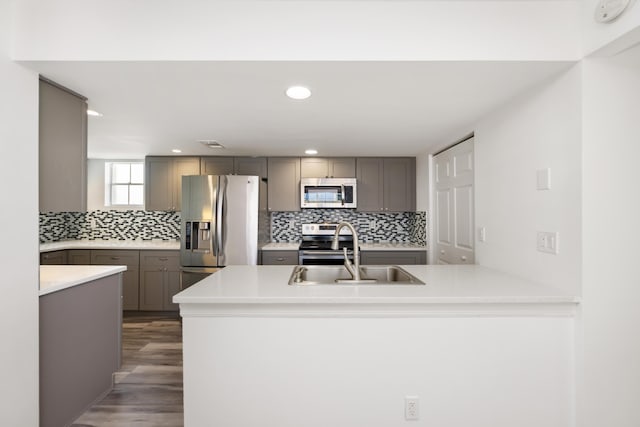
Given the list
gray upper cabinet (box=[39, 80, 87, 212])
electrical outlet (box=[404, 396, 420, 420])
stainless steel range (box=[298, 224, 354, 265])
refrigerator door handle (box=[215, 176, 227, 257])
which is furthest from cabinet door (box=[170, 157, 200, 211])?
electrical outlet (box=[404, 396, 420, 420])

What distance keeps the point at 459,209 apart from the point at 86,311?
9.28 ft

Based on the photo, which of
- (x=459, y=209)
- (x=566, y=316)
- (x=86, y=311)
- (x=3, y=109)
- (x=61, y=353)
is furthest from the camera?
(x=459, y=209)

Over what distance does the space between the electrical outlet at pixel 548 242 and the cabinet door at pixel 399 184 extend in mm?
2519

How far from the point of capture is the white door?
2.76m

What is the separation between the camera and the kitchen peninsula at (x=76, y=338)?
5.98 feet

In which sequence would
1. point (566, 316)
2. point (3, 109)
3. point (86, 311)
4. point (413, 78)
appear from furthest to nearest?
1. point (86, 311)
2. point (413, 78)
3. point (566, 316)
4. point (3, 109)

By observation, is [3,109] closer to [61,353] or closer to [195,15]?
[195,15]

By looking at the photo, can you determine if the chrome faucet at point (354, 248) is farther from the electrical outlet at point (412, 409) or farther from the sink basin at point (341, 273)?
the electrical outlet at point (412, 409)

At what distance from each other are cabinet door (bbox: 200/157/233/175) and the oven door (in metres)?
1.43

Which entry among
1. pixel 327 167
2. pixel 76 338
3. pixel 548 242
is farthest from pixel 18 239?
pixel 327 167

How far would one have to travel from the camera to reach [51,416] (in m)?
1.86

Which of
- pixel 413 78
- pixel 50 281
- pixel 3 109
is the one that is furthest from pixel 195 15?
pixel 50 281

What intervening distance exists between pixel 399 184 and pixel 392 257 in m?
0.96

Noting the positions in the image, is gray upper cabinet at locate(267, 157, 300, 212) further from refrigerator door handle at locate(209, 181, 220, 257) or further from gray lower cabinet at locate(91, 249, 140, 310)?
gray lower cabinet at locate(91, 249, 140, 310)
